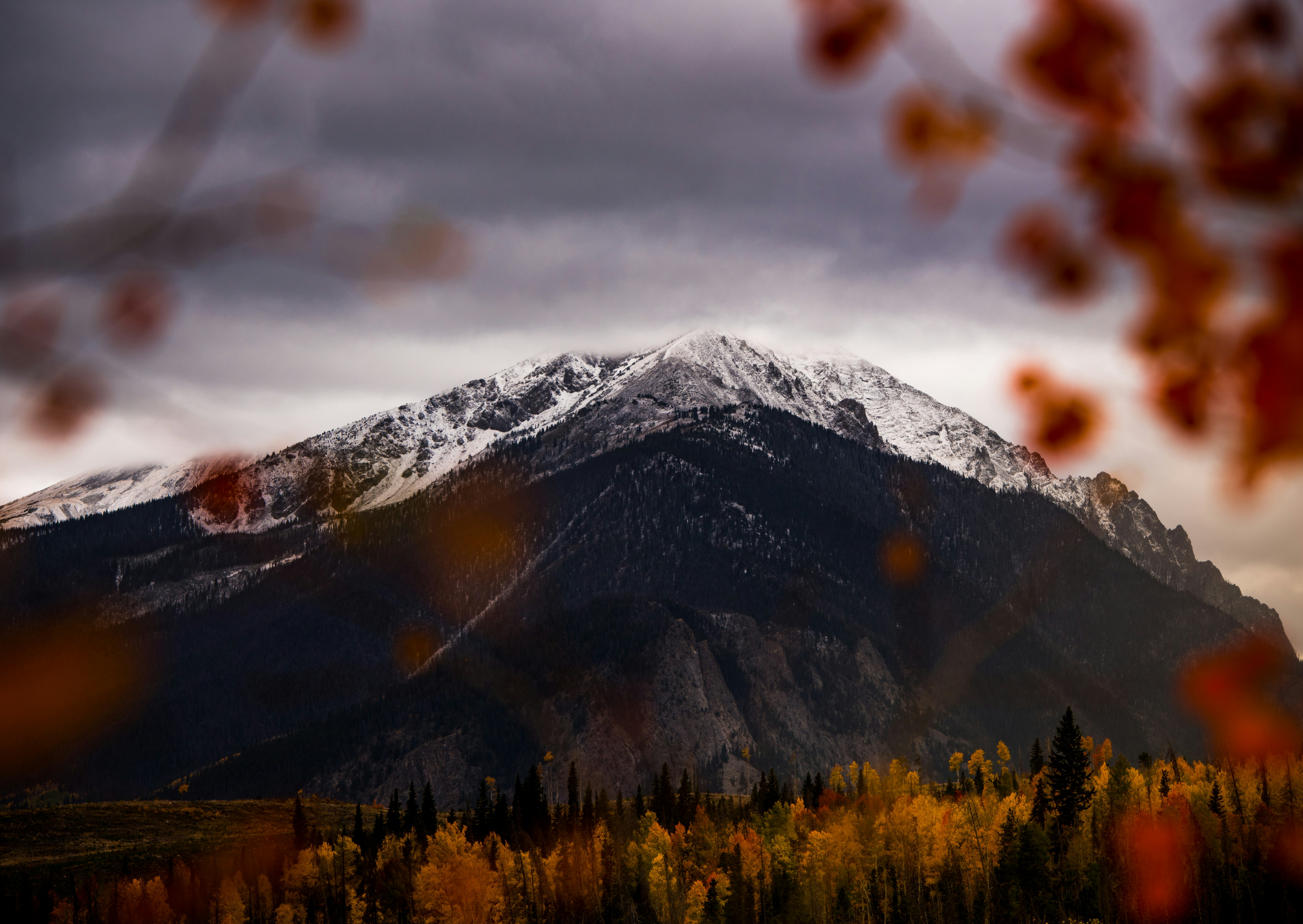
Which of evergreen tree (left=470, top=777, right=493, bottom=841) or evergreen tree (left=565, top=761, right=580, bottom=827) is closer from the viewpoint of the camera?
evergreen tree (left=470, top=777, right=493, bottom=841)

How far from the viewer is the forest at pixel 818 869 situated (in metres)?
94.2

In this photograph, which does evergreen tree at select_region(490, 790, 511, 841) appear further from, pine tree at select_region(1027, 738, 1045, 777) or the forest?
pine tree at select_region(1027, 738, 1045, 777)

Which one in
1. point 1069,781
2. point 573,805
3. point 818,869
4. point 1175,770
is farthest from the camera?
point 1175,770

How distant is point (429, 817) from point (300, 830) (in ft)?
71.8

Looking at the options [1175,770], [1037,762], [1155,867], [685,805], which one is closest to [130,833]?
[685,805]

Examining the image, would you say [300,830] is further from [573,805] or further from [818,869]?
[818,869]

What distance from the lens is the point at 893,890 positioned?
102m

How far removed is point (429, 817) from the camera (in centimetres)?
14188

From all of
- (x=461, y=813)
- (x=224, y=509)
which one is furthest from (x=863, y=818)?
(x=224, y=509)

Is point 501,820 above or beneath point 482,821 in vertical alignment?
above

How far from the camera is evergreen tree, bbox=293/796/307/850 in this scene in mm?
144125

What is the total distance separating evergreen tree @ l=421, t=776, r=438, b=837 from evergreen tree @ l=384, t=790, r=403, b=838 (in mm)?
2432

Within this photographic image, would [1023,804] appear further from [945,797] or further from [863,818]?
[945,797]

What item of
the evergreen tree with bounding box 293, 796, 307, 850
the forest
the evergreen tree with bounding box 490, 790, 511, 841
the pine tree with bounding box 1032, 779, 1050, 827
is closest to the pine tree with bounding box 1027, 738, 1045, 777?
the forest
